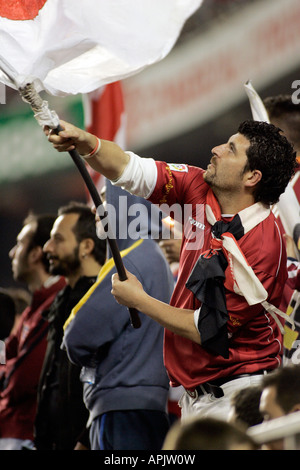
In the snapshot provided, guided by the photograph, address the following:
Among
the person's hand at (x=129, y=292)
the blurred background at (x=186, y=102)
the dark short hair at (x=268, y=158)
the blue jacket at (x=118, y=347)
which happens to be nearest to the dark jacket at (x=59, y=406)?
the blue jacket at (x=118, y=347)

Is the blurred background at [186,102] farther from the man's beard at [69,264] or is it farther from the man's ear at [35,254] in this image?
the man's beard at [69,264]

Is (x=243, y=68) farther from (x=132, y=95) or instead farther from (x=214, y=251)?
(x=214, y=251)

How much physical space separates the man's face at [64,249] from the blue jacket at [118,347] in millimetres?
650

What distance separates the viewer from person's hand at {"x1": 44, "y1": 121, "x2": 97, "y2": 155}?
2535 mm

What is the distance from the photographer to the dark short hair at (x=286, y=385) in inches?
81.7

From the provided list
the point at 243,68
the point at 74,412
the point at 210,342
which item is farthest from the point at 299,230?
the point at 243,68

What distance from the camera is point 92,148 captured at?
270cm

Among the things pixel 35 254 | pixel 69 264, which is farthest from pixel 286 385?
pixel 35 254

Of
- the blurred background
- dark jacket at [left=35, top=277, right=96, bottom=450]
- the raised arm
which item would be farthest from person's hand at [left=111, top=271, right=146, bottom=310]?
the blurred background

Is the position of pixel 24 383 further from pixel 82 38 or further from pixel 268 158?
pixel 82 38

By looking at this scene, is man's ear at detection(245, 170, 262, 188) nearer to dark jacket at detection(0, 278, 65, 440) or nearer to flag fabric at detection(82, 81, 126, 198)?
dark jacket at detection(0, 278, 65, 440)

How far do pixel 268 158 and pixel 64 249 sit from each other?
68.7 inches

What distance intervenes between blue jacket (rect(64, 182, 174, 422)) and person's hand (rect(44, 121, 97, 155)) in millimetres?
998

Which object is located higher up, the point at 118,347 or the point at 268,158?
the point at 268,158
